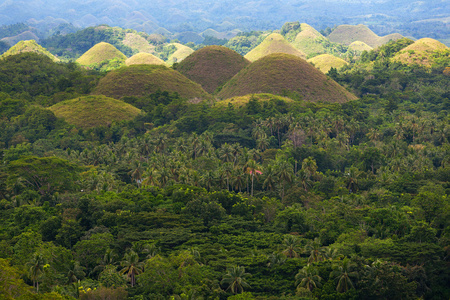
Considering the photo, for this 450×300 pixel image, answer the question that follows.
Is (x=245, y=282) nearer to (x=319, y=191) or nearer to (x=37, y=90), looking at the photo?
(x=319, y=191)

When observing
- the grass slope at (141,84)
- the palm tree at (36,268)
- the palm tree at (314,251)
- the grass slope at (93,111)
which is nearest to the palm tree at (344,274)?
the palm tree at (314,251)

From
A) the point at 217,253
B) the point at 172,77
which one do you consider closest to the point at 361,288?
the point at 217,253

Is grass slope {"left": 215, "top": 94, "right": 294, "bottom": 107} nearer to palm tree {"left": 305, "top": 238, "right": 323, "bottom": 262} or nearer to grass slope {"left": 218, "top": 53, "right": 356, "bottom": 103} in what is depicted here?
grass slope {"left": 218, "top": 53, "right": 356, "bottom": 103}

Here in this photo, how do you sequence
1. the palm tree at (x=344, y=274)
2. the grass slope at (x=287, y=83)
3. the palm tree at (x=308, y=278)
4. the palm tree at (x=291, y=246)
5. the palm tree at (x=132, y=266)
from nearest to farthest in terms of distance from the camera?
the palm tree at (x=344, y=274) → the palm tree at (x=308, y=278) → the palm tree at (x=132, y=266) → the palm tree at (x=291, y=246) → the grass slope at (x=287, y=83)

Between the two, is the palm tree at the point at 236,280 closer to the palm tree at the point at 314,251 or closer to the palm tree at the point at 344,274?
the palm tree at the point at 314,251

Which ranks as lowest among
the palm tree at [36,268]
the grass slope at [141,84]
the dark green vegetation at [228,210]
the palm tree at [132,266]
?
the grass slope at [141,84]

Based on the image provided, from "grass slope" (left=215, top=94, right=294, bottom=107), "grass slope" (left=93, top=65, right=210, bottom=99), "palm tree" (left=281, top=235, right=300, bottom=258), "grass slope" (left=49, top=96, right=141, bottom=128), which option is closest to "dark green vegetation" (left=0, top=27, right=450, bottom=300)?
"palm tree" (left=281, top=235, right=300, bottom=258)
